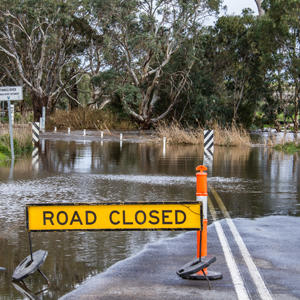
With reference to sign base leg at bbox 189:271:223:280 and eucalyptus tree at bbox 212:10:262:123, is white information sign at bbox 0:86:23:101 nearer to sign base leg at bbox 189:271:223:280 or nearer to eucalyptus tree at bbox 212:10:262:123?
sign base leg at bbox 189:271:223:280

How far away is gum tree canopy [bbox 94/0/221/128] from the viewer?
44438 millimetres

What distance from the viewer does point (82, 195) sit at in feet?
34.3

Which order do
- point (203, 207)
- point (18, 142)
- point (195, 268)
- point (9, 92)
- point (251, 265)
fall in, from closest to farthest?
point (195, 268), point (203, 207), point (251, 265), point (9, 92), point (18, 142)

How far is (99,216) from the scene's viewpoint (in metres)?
5.10

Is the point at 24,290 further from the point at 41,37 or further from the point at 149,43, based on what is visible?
the point at 41,37

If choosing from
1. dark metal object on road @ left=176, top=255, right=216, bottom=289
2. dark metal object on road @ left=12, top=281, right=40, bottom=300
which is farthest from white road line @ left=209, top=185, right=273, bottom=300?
dark metal object on road @ left=12, top=281, right=40, bottom=300

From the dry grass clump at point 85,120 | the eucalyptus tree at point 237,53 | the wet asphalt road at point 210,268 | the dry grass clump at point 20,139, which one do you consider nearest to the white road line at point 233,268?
the wet asphalt road at point 210,268

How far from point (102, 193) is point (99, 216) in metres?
5.69

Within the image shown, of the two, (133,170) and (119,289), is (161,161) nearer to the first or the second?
(133,170)

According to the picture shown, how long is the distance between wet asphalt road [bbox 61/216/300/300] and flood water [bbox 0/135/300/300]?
257mm

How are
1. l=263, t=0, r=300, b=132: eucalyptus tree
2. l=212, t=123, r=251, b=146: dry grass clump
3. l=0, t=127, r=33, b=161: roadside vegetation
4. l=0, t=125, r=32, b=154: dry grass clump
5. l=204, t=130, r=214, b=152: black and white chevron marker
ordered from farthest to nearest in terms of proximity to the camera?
l=263, t=0, r=300, b=132: eucalyptus tree → l=212, t=123, r=251, b=146: dry grass clump → l=204, t=130, r=214, b=152: black and white chevron marker → l=0, t=125, r=32, b=154: dry grass clump → l=0, t=127, r=33, b=161: roadside vegetation

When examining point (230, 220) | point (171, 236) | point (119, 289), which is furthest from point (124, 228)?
point (230, 220)

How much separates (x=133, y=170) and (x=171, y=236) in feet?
28.7

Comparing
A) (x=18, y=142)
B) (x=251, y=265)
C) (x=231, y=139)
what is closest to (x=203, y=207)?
(x=251, y=265)
